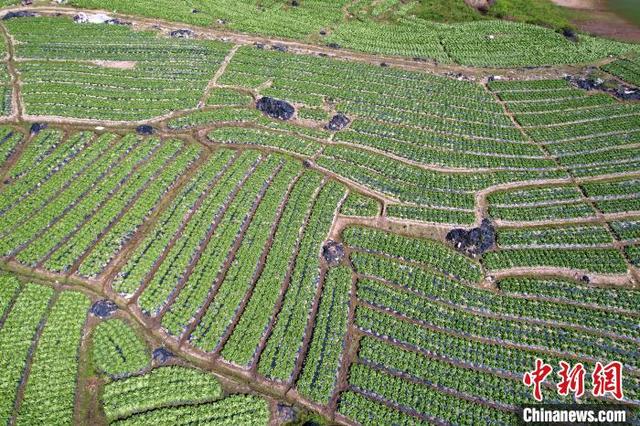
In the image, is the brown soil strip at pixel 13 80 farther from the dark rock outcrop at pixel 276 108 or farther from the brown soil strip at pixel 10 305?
the dark rock outcrop at pixel 276 108

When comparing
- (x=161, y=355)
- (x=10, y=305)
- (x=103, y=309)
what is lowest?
(x=161, y=355)

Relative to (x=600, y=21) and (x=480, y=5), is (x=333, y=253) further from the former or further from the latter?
(x=600, y=21)

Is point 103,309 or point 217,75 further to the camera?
point 217,75

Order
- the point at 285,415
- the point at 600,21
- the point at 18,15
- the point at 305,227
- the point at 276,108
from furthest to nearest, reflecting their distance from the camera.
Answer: the point at 600,21, the point at 18,15, the point at 276,108, the point at 305,227, the point at 285,415

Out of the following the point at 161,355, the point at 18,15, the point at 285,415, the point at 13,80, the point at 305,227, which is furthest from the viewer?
the point at 18,15

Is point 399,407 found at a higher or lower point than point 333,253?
lower

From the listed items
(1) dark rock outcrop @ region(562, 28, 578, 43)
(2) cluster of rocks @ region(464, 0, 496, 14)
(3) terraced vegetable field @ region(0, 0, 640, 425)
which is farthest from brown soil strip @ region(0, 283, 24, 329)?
(2) cluster of rocks @ region(464, 0, 496, 14)

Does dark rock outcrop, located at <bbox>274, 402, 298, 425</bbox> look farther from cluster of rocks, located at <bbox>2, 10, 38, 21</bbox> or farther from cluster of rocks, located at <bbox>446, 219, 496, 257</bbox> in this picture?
cluster of rocks, located at <bbox>2, 10, 38, 21</bbox>

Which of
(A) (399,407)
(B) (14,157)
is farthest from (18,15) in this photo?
(A) (399,407)
